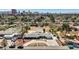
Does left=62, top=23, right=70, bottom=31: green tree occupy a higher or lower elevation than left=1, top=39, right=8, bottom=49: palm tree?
higher

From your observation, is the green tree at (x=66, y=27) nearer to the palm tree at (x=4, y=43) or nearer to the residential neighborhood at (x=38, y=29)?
the residential neighborhood at (x=38, y=29)

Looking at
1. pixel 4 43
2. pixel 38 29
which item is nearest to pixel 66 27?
pixel 38 29

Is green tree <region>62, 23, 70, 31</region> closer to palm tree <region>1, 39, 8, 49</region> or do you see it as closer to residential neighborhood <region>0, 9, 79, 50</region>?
residential neighborhood <region>0, 9, 79, 50</region>

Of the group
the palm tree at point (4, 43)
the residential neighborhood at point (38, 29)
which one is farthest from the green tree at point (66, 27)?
the palm tree at point (4, 43)

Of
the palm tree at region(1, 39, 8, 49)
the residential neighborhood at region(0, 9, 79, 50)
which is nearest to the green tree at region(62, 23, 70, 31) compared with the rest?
the residential neighborhood at region(0, 9, 79, 50)

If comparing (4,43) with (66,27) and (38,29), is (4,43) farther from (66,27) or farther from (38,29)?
(66,27)

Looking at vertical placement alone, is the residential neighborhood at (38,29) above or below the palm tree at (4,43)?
above
